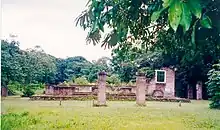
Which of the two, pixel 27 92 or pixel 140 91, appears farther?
pixel 27 92

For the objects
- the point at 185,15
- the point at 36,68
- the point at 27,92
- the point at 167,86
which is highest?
the point at 36,68

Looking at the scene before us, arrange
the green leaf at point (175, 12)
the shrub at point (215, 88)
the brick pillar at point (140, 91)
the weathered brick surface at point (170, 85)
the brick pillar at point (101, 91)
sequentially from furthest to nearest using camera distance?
1. the weathered brick surface at point (170, 85)
2. the brick pillar at point (140, 91)
3. the brick pillar at point (101, 91)
4. the shrub at point (215, 88)
5. the green leaf at point (175, 12)

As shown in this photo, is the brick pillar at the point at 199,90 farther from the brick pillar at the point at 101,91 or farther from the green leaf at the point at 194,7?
the green leaf at the point at 194,7

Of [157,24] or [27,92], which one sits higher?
[157,24]

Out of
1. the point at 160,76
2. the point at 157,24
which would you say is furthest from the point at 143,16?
the point at 160,76

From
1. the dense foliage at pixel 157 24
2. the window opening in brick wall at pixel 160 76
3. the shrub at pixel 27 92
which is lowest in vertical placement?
the shrub at pixel 27 92

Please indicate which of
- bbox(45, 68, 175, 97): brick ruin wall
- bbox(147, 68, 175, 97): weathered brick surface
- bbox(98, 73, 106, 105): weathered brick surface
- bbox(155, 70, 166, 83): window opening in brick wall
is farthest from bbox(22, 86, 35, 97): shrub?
bbox(98, 73, 106, 105): weathered brick surface

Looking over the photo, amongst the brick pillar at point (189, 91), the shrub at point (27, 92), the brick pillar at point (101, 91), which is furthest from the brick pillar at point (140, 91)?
the brick pillar at point (189, 91)

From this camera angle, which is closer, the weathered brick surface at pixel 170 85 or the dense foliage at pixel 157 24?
the dense foliage at pixel 157 24

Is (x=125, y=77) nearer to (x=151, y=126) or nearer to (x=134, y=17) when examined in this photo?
(x=151, y=126)

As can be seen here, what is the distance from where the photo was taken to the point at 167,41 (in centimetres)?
337

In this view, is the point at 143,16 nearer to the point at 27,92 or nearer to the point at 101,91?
the point at 101,91

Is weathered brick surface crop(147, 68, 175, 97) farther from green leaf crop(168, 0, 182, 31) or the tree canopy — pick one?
green leaf crop(168, 0, 182, 31)

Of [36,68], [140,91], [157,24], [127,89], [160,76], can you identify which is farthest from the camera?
[36,68]
